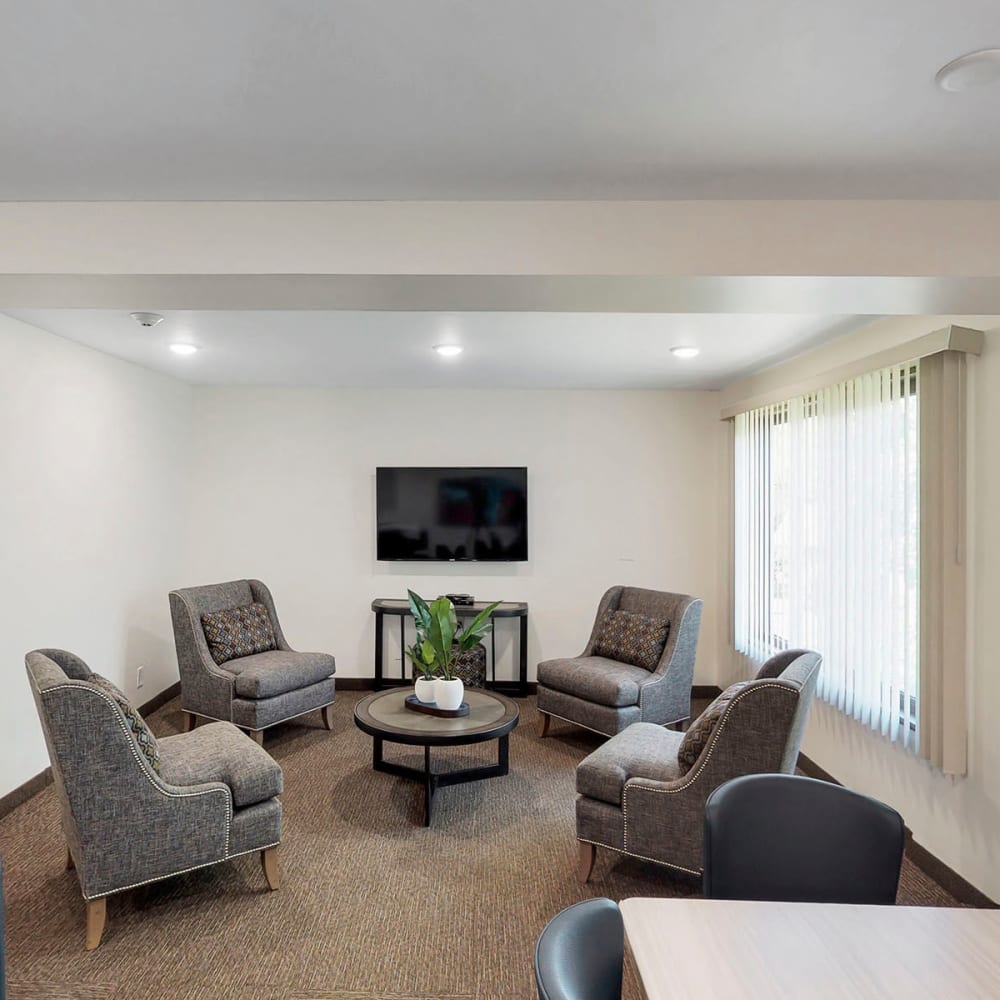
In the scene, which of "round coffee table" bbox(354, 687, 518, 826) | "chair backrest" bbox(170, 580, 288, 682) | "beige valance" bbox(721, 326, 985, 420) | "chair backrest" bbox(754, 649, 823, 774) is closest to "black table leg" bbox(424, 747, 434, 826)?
"round coffee table" bbox(354, 687, 518, 826)

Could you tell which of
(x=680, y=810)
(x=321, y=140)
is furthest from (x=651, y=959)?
(x=321, y=140)

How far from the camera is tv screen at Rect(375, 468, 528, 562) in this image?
5.58 metres

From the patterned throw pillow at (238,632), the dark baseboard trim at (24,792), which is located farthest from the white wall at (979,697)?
the dark baseboard trim at (24,792)

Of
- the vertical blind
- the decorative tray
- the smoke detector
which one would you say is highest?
the smoke detector

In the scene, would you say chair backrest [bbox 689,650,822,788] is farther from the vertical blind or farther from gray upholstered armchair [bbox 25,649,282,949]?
gray upholstered armchair [bbox 25,649,282,949]

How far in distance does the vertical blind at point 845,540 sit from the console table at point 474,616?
1651 millimetres

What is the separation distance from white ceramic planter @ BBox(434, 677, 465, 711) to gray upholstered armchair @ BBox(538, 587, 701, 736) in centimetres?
99

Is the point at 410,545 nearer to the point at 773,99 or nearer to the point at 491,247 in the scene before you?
the point at 491,247

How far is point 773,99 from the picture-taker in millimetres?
1525

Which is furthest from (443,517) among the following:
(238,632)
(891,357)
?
(891,357)

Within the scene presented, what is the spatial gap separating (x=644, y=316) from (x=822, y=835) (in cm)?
233

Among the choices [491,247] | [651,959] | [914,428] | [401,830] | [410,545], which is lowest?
[401,830]

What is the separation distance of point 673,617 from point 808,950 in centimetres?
326

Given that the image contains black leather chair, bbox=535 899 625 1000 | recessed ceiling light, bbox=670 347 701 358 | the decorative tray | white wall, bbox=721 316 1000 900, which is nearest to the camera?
black leather chair, bbox=535 899 625 1000
